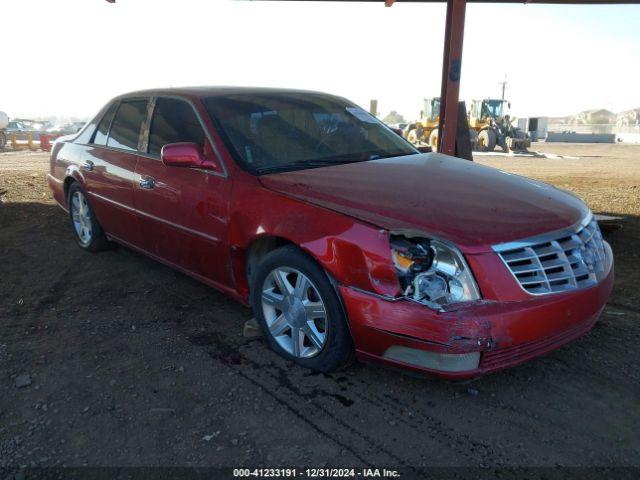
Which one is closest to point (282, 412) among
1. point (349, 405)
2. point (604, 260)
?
point (349, 405)

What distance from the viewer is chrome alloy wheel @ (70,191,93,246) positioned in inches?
203

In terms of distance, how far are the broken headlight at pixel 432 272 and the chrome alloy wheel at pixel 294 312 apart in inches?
20.2

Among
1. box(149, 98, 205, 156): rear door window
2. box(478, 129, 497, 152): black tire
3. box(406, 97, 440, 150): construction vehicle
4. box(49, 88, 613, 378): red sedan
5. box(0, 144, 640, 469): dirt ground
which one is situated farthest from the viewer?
box(406, 97, 440, 150): construction vehicle

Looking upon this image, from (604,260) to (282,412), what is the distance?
1988mm

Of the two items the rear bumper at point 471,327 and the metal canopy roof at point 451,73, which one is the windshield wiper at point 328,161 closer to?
the rear bumper at point 471,327

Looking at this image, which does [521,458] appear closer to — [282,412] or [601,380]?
[601,380]

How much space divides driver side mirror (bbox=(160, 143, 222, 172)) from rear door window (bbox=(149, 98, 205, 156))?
8.5 inches

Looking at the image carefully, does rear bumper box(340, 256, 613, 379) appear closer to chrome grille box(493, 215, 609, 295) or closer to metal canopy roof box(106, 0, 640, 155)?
chrome grille box(493, 215, 609, 295)

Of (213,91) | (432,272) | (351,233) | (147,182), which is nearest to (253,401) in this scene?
(351,233)

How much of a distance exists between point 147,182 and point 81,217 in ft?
5.78

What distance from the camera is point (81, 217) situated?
527cm

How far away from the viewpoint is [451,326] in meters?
2.33

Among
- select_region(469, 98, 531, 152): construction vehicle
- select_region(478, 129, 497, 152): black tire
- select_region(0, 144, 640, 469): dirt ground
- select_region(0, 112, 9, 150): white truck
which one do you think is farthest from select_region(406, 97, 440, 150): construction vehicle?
select_region(0, 144, 640, 469): dirt ground

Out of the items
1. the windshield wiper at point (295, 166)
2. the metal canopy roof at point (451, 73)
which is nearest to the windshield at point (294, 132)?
the windshield wiper at point (295, 166)
